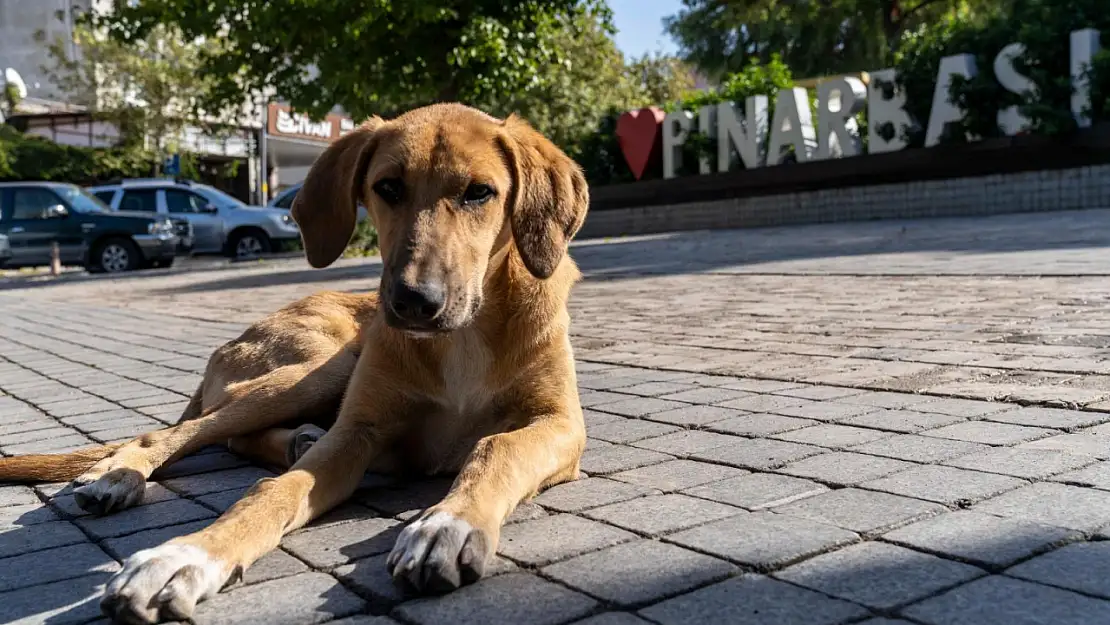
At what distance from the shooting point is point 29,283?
68.2 ft

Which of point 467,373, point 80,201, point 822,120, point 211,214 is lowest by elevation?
point 467,373

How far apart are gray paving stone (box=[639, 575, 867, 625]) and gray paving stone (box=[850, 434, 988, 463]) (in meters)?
1.36

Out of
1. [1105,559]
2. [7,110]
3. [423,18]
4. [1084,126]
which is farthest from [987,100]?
[7,110]

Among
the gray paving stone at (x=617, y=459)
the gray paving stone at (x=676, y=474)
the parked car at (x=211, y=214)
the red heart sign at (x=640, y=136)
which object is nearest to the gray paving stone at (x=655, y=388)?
the gray paving stone at (x=617, y=459)

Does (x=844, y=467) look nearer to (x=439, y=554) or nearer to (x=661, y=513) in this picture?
(x=661, y=513)

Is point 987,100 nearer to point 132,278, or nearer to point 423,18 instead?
point 423,18

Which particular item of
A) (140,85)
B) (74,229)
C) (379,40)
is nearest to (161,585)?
(379,40)

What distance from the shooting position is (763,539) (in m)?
2.72

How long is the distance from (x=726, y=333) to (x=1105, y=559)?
479cm

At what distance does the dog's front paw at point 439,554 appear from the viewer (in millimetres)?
2420

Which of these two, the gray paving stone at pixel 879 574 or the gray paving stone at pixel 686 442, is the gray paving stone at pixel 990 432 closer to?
the gray paving stone at pixel 686 442

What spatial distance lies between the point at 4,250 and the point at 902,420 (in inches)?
931

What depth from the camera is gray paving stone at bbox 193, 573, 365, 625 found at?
92.4 inches

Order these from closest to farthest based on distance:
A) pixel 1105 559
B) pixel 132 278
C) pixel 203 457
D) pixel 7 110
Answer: pixel 1105 559 → pixel 203 457 → pixel 132 278 → pixel 7 110
